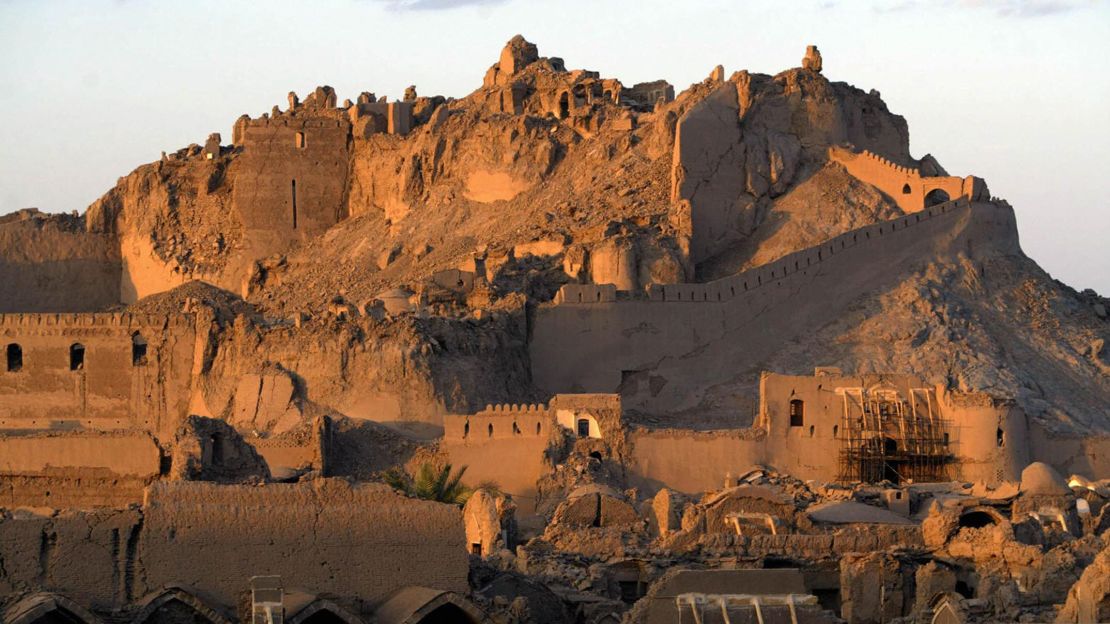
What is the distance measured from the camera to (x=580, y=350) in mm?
54062

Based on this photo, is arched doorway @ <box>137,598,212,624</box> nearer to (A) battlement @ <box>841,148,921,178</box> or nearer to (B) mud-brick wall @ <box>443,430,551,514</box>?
(B) mud-brick wall @ <box>443,430,551,514</box>

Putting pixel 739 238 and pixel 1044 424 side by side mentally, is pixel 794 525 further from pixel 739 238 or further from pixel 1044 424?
pixel 739 238

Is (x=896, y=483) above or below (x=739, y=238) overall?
below

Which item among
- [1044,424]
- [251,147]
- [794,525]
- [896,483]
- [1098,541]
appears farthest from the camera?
[251,147]

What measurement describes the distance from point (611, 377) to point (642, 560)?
64.2 ft

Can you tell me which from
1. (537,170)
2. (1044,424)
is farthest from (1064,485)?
(537,170)

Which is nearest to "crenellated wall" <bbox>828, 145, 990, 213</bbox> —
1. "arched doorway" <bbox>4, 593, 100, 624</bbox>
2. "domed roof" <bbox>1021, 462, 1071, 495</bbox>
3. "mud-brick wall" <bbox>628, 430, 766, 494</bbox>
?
"mud-brick wall" <bbox>628, 430, 766, 494</bbox>

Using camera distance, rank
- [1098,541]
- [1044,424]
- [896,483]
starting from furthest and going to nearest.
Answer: [1044,424]
[896,483]
[1098,541]

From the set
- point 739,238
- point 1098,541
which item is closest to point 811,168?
point 739,238

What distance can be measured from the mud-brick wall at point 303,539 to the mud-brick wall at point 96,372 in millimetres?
24443

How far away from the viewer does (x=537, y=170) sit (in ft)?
202

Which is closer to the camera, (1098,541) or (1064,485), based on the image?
(1098,541)

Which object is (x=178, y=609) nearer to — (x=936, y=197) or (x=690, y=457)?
(x=690, y=457)

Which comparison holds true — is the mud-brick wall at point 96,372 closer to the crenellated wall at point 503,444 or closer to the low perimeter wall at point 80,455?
the crenellated wall at point 503,444
